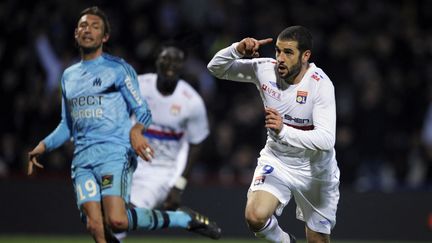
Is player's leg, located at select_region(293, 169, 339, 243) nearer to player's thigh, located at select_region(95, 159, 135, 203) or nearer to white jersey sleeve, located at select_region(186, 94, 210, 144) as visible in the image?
player's thigh, located at select_region(95, 159, 135, 203)

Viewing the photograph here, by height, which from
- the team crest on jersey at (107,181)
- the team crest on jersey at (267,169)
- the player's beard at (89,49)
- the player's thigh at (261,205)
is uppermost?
the player's beard at (89,49)

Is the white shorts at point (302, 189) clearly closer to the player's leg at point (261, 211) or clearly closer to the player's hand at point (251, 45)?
the player's leg at point (261, 211)

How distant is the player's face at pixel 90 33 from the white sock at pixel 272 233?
2.03m

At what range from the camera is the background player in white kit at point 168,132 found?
9258mm

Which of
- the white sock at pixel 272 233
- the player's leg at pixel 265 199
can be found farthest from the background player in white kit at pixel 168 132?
the player's leg at pixel 265 199

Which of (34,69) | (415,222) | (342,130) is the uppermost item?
(34,69)

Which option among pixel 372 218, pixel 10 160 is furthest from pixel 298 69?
pixel 10 160

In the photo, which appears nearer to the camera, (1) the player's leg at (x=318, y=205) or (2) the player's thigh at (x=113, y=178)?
(2) the player's thigh at (x=113, y=178)

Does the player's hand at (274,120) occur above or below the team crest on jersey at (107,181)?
above

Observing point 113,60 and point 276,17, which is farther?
point 276,17

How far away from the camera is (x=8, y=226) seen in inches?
449

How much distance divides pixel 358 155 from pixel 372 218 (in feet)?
4.53

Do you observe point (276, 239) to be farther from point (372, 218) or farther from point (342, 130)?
point (342, 130)

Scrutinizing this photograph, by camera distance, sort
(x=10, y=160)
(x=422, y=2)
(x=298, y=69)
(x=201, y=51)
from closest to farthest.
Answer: (x=298, y=69) < (x=10, y=160) < (x=201, y=51) < (x=422, y=2)
